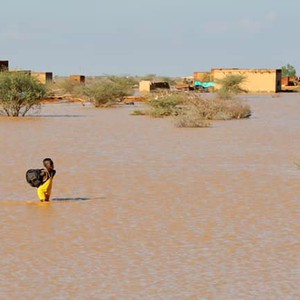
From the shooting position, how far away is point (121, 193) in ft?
49.4

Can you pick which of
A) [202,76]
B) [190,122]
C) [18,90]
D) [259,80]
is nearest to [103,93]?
[18,90]

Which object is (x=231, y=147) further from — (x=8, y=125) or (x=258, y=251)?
(x=258, y=251)

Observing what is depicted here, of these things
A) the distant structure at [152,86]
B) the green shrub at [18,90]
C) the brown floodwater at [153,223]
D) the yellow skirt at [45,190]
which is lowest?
the distant structure at [152,86]

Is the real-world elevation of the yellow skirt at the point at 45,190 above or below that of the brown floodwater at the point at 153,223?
above

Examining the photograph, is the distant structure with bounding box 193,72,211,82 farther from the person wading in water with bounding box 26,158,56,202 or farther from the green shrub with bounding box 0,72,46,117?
the person wading in water with bounding box 26,158,56,202

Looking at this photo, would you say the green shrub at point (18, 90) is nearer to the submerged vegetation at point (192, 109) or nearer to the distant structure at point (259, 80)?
the submerged vegetation at point (192, 109)

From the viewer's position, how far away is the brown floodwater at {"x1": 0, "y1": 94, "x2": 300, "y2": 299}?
8.48m

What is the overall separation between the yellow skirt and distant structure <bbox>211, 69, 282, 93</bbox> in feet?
250

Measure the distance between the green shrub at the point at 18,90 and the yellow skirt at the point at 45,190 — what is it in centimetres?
2490

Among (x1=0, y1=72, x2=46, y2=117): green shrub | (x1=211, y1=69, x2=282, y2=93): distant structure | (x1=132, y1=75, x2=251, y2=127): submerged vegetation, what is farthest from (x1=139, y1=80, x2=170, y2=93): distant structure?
(x1=0, y1=72, x2=46, y2=117): green shrub

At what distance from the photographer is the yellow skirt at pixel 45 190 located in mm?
13383

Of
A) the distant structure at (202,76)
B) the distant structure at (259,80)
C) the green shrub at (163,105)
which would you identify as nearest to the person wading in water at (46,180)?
the green shrub at (163,105)

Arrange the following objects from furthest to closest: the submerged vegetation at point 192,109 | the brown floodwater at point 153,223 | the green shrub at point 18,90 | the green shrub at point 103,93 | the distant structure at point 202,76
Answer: the distant structure at point 202,76 → the green shrub at point 103,93 → the green shrub at point 18,90 → the submerged vegetation at point 192,109 → the brown floodwater at point 153,223

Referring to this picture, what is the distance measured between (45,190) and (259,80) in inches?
3125
